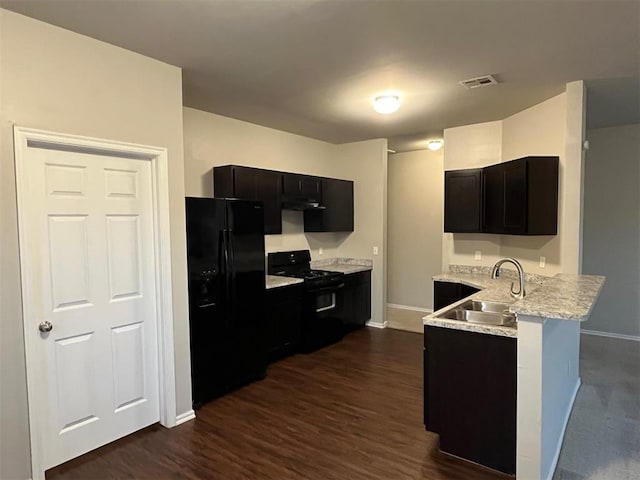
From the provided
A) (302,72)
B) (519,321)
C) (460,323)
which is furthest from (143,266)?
(519,321)

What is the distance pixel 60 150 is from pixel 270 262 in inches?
116

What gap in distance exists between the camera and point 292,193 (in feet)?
16.5

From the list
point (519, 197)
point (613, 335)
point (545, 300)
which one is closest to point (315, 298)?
point (519, 197)

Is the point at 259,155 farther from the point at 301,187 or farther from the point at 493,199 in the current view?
the point at 493,199

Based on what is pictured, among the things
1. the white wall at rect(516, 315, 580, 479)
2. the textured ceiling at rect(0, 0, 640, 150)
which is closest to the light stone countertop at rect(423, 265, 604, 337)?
the white wall at rect(516, 315, 580, 479)

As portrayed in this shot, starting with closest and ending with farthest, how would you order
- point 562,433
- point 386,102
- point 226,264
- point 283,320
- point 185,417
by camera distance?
1. point 562,433
2. point 185,417
3. point 226,264
4. point 386,102
5. point 283,320

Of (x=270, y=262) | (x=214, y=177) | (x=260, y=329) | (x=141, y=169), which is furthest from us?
(x=270, y=262)

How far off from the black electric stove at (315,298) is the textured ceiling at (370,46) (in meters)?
2.08

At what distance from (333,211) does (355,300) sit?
1.37 meters

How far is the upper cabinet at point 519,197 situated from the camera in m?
3.70

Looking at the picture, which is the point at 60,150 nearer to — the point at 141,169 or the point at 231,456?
the point at 141,169

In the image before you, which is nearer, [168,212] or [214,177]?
[168,212]

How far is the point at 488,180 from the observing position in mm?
4465

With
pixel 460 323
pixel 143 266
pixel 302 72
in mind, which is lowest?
pixel 460 323
